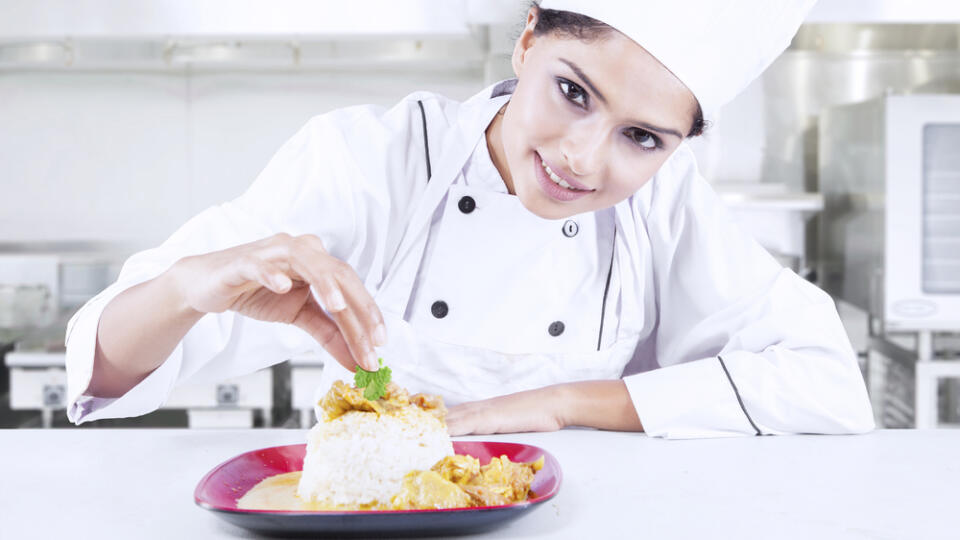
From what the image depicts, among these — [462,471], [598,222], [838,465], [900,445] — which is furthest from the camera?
[598,222]

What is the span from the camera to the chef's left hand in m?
1.21

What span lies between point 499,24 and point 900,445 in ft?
6.26

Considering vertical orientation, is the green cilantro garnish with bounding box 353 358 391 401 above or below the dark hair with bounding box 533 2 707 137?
below

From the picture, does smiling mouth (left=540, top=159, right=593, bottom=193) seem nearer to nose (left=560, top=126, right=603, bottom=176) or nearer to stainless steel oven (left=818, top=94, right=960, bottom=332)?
nose (left=560, top=126, right=603, bottom=176)

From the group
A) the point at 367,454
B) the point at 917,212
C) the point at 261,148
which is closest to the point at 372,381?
the point at 367,454

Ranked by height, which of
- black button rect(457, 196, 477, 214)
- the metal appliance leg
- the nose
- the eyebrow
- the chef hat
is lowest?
the metal appliance leg

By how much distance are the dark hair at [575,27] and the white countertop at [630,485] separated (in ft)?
1.44

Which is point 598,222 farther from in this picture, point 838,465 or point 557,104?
point 838,465

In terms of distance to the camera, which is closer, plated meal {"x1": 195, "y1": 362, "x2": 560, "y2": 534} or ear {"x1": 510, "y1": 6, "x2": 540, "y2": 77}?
plated meal {"x1": 195, "y1": 362, "x2": 560, "y2": 534}

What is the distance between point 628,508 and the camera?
89 centimetres

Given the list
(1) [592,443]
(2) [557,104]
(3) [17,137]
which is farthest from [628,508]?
(3) [17,137]

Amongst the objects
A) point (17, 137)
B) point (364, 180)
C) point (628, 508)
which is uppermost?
point (17, 137)

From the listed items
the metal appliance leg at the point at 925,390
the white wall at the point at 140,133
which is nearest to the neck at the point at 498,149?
the metal appliance leg at the point at 925,390

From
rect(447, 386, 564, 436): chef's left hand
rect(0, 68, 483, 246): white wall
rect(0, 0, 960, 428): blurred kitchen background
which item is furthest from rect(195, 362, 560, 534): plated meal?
rect(0, 68, 483, 246): white wall
